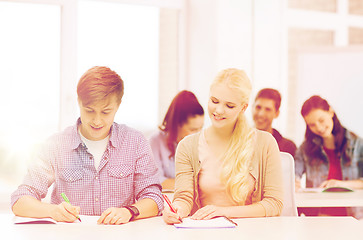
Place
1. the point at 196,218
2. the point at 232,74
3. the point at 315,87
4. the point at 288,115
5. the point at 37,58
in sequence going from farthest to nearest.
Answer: the point at 288,115
the point at 315,87
the point at 37,58
the point at 232,74
the point at 196,218

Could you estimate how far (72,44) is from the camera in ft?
15.0

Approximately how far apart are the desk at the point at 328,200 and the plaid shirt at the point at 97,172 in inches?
42.9

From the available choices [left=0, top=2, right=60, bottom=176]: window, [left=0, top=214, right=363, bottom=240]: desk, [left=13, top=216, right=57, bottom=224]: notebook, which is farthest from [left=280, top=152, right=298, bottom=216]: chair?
[left=0, top=2, right=60, bottom=176]: window

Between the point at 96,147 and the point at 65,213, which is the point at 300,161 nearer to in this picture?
the point at 96,147

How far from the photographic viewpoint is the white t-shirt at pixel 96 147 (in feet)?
7.39

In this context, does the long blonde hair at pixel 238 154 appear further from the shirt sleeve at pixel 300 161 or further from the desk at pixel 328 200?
the shirt sleeve at pixel 300 161

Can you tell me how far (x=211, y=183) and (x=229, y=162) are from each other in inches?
5.0

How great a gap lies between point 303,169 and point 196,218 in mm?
1922

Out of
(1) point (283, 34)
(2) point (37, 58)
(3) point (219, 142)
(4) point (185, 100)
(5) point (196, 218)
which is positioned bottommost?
(5) point (196, 218)

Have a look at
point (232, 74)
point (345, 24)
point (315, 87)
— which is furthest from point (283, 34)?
point (232, 74)

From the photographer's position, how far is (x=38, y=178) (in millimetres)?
2150

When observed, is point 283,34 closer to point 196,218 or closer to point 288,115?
point 288,115

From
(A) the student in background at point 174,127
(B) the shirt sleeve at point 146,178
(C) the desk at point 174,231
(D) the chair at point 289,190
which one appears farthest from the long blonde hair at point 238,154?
(A) the student in background at point 174,127

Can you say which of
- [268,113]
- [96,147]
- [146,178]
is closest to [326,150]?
[268,113]
